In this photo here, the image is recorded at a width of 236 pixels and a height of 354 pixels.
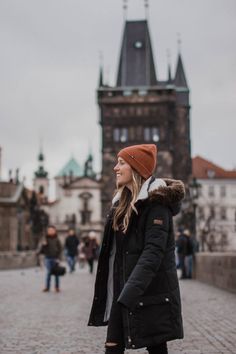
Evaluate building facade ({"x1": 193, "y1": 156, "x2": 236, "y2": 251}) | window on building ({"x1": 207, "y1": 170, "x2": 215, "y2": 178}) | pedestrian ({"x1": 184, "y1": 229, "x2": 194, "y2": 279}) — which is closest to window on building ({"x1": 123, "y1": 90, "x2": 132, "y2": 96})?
building facade ({"x1": 193, "y1": 156, "x2": 236, "y2": 251})

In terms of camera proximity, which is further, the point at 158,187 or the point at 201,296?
the point at 201,296

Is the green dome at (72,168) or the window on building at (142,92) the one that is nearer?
the window on building at (142,92)

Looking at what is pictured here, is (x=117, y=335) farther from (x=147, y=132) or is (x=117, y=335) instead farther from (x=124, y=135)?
(x=147, y=132)

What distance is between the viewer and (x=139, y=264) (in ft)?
12.8

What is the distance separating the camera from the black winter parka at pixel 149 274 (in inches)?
152

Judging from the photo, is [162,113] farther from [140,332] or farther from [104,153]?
[140,332]

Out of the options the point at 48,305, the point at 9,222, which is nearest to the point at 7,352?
the point at 48,305

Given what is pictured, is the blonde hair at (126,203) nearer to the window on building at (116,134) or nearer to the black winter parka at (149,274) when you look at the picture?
the black winter parka at (149,274)

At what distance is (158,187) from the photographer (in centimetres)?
416

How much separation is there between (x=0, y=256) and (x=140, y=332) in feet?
95.3

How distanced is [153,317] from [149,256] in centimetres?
33

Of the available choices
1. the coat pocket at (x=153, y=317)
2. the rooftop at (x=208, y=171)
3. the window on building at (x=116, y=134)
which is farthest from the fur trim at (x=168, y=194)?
the rooftop at (x=208, y=171)

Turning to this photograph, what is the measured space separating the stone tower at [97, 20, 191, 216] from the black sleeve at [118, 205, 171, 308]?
218ft

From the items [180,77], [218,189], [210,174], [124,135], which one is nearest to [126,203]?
[124,135]
